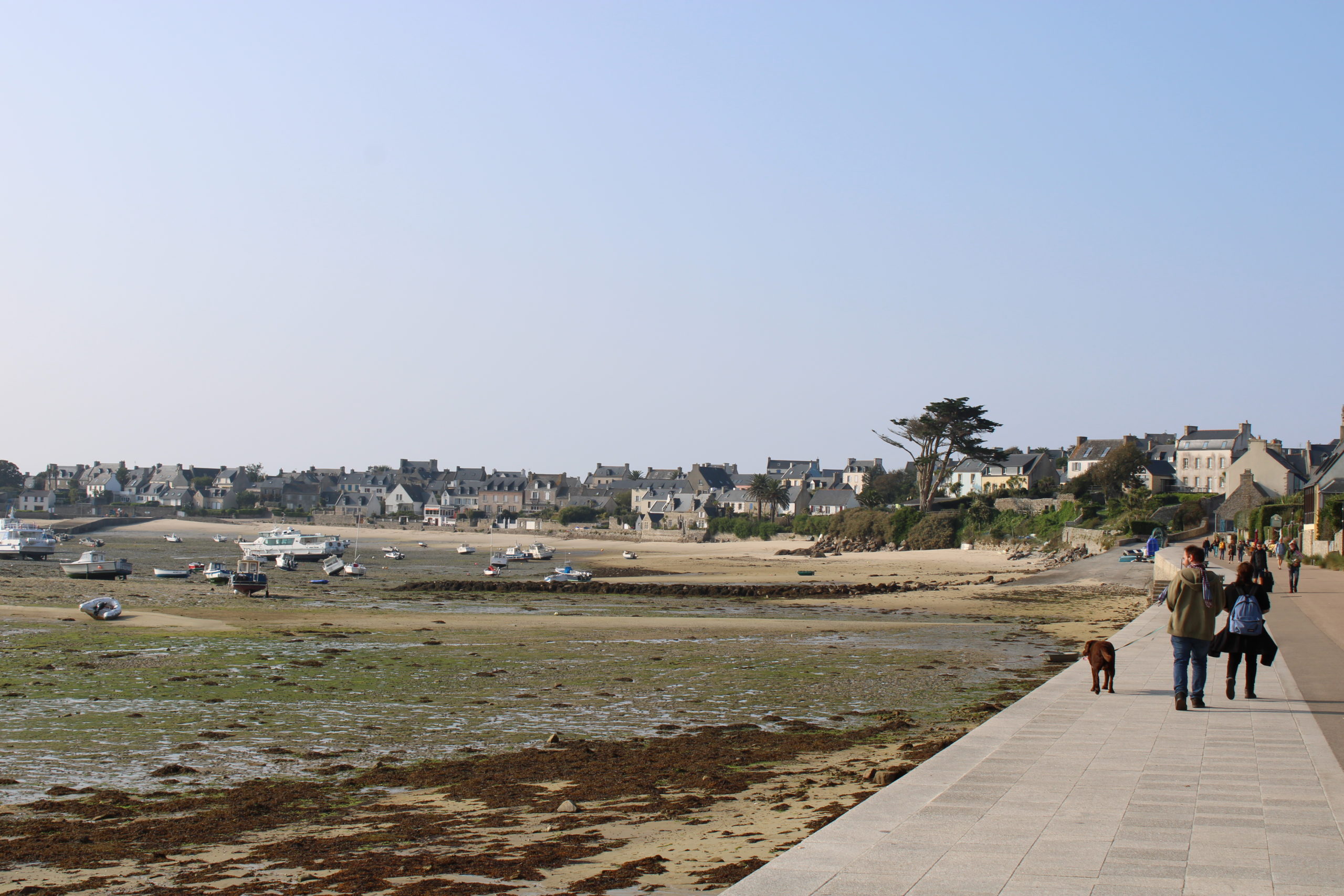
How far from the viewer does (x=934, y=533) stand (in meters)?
80.1

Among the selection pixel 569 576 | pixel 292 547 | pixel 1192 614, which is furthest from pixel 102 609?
pixel 292 547

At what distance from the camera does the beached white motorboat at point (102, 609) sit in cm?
3120

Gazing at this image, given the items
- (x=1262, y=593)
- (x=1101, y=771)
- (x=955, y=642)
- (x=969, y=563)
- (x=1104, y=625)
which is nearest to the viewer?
(x=1101, y=771)

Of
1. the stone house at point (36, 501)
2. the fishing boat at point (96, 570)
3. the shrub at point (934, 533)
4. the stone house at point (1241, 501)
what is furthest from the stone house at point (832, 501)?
the stone house at point (36, 501)

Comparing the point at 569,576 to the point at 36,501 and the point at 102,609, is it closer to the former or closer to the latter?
the point at 102,609

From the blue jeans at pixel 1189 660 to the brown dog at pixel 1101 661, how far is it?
3.17 ft

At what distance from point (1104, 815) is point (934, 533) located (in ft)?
245

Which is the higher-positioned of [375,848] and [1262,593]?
[1262,593]

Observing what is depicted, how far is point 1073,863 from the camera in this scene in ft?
20.6

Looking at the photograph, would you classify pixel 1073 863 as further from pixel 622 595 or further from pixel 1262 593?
pixel 622 595

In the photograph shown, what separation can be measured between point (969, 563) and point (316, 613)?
43.7m

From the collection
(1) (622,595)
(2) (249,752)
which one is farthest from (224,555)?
(2) (249,752)

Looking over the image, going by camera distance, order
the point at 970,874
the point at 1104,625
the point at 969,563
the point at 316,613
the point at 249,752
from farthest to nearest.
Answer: the point at 969,563 < the point at 316,613 < the point at 1104,625 < the point at 249,752 < the point at 970,874

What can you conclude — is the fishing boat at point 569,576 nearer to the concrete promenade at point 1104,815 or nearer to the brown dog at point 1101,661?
the brown dog at point 1101,661
